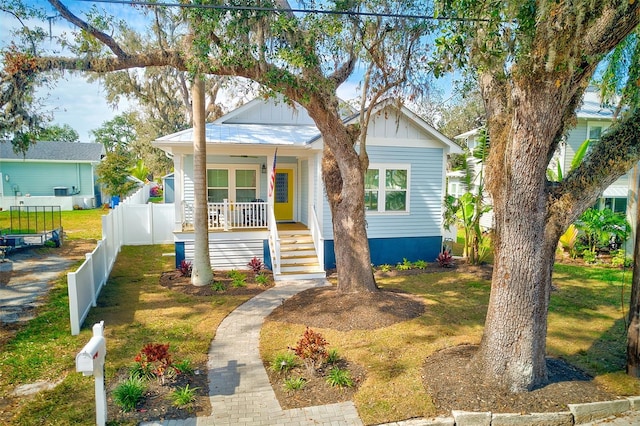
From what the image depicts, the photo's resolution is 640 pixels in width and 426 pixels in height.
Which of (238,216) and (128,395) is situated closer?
(128,395)

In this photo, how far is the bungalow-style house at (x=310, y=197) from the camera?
463 inches

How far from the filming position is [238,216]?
1286 centimetres

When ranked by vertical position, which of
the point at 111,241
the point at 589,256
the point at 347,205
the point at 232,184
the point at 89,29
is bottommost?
the point at 589,256

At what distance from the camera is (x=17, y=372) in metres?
5.27

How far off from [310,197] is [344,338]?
679cm

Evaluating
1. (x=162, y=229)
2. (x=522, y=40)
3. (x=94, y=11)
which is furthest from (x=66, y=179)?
(x=522, y=40)

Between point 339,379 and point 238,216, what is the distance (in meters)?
8.66

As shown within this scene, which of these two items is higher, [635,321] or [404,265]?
[635,321]

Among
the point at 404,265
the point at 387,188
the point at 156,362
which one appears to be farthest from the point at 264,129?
the point at 156,362

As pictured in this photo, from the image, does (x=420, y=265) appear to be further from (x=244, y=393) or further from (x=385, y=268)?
(x=244, y=393)

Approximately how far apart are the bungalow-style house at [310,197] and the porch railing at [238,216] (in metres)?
0.03

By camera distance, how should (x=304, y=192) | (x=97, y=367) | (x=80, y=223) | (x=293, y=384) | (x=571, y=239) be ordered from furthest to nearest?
1. (x=80, y=223)
2. (x=304, y=192)
3. (x=571, y=239)
4. (x=293, y=384)
5. (x=97, y=367)

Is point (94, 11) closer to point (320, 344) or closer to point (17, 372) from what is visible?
point (17, 372)


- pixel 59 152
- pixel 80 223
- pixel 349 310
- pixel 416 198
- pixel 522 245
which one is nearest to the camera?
pixel 522 245
